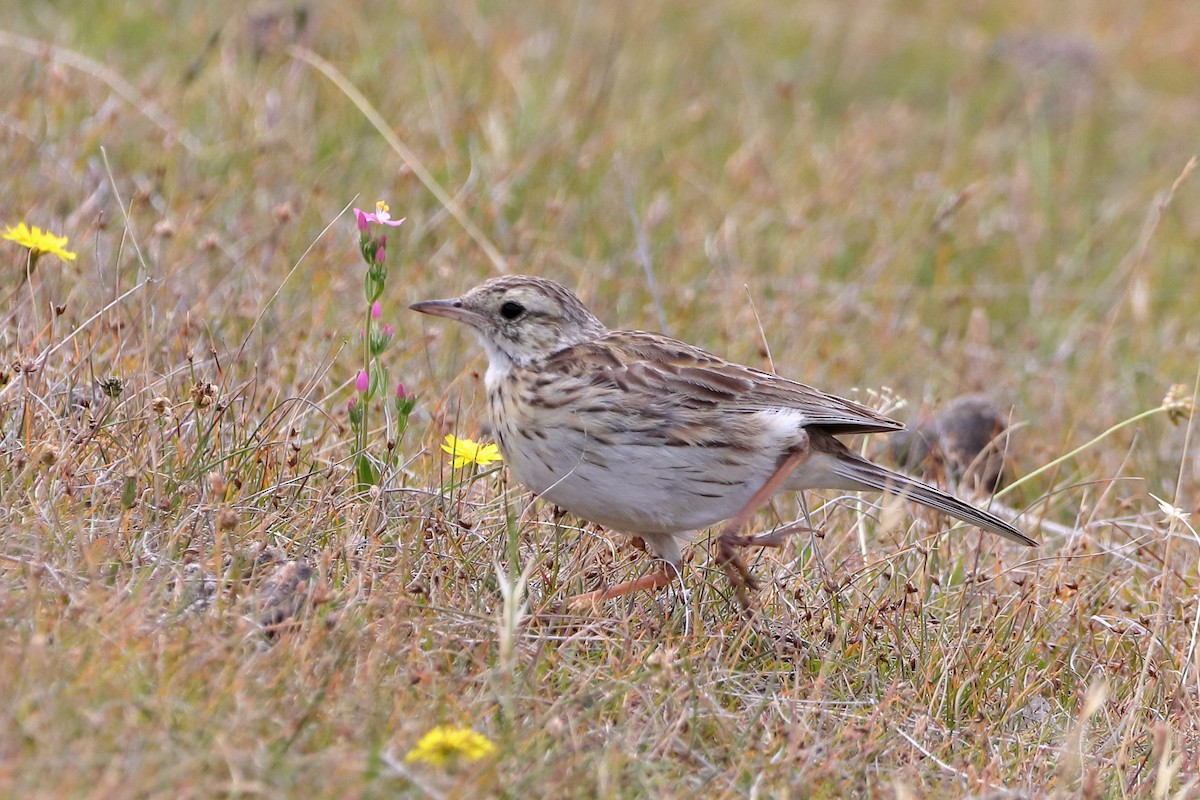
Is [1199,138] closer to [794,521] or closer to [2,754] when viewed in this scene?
[794,521]

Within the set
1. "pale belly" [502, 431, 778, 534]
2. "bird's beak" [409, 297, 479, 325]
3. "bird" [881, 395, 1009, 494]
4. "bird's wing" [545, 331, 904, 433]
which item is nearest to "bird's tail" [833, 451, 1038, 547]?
"bird's wing" [545, 331, 904, 433]

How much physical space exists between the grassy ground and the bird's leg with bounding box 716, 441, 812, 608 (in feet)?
0.38

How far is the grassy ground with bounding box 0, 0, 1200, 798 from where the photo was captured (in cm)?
364

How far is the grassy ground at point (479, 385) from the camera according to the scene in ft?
11.9

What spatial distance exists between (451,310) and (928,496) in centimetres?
157

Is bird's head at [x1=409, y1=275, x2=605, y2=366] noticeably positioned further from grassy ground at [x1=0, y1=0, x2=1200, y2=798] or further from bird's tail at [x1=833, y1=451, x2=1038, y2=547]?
bird's tail at [x1=833, y1=451, x2=1038, y2=547]

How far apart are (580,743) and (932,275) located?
534cm

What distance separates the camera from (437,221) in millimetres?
7273

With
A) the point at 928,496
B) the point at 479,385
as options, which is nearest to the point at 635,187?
the point at 479,385

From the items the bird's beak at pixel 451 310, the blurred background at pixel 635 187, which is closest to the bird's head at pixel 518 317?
the bird's beak at pixel 451 310

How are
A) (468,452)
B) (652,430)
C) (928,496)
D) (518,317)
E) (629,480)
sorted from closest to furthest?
(629,480), (652,430), (928,496), (468,452), (518,317)

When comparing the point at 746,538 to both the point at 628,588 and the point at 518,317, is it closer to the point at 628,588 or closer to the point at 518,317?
the point at 628,588

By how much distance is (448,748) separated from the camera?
3307 mm

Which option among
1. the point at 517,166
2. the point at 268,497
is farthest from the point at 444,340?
the point at 268,497
